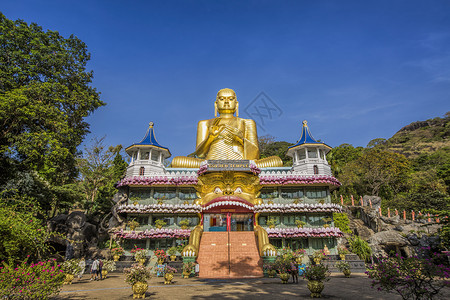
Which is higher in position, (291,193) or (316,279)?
(291,193)

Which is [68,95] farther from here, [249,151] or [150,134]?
[249,151]

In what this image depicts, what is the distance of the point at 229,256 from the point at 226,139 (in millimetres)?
13067

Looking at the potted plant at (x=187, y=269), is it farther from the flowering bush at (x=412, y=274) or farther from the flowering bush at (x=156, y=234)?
the flowering bush at (x=412, y=274)

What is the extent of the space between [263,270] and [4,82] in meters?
22.3

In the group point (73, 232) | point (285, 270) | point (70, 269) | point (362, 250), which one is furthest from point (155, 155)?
point (362, 250)

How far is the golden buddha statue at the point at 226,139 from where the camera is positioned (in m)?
28.0

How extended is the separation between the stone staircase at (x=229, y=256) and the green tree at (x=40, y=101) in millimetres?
12458

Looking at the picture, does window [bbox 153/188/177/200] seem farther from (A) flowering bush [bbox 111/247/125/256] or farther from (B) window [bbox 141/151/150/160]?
(A) flowering bush [bbox 111/247/125/256]

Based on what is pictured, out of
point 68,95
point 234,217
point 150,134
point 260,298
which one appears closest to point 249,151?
point 234,217

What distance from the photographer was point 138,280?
10625 mm

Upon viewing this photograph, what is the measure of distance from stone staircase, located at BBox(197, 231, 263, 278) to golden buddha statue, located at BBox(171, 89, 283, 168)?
848 cm

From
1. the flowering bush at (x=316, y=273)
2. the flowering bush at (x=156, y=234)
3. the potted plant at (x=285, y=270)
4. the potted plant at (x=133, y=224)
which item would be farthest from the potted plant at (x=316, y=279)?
the potted plant at (x=133, y=224)

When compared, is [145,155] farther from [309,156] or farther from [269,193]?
[309,156]

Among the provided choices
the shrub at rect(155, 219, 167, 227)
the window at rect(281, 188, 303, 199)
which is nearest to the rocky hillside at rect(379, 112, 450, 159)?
the window at rect(281, 188, 303, 199)
